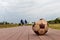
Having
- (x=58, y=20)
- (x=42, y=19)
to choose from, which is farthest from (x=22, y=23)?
(x=42, y=19)

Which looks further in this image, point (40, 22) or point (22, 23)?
point (22, 23)

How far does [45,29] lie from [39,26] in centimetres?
57

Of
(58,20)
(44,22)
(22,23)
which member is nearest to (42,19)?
(44,22)

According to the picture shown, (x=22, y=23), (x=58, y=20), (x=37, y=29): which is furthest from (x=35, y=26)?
(x=58, y=20)

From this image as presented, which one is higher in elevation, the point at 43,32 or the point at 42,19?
the point at 42,19

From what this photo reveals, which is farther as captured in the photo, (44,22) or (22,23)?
(22,23)

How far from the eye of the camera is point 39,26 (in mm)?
18047

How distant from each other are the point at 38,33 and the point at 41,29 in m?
0.70

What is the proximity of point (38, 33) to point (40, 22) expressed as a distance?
1.02 metres

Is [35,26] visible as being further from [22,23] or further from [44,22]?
[22,23]

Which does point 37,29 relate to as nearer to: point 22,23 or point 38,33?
point 38,33

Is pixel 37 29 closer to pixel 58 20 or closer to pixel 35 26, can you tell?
pixel 35 26

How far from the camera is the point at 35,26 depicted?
60.1 feet

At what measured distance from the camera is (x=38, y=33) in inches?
729
